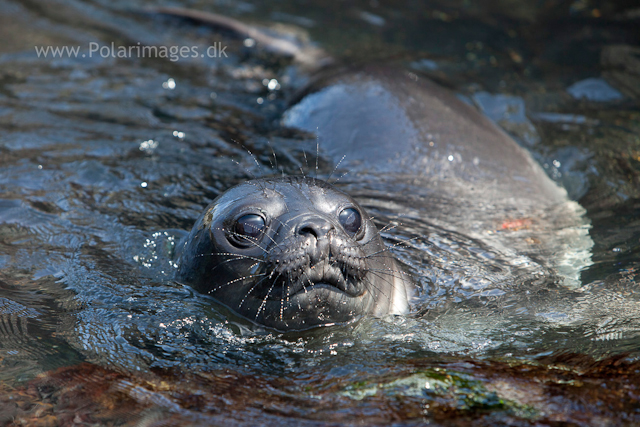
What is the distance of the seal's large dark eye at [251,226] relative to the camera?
3301 millimetres

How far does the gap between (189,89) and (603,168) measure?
412cm

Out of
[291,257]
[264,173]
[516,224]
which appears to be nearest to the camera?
[291,257]

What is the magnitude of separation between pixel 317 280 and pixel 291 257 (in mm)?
188

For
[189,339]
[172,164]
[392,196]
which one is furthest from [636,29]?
[189,339]

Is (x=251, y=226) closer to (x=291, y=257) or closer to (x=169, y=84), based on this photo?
(x=291, y=257)

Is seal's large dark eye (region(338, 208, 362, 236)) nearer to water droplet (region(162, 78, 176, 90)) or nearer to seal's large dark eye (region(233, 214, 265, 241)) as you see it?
seal's large dark eye (region(233, 214, 265, 241))

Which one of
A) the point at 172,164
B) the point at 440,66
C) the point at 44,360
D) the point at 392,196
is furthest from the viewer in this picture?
the point at 440,66

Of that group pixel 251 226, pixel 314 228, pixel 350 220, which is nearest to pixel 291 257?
pixel 314 228

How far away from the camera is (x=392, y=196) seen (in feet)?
15.3

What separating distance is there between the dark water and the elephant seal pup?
0.13m

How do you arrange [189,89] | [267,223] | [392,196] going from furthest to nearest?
[189,89] → [392,196] → [267,223]

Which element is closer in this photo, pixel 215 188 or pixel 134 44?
pixel 215 188

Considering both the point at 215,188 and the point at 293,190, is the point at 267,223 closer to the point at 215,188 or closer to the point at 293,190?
the point at 293,190

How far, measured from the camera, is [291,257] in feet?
10.2
